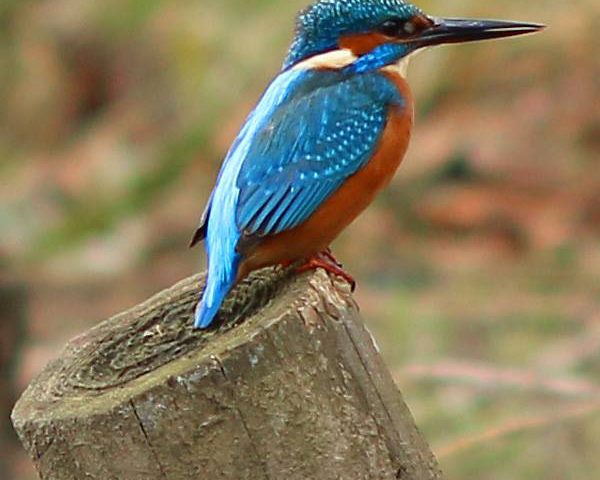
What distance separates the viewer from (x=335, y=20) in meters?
3.68

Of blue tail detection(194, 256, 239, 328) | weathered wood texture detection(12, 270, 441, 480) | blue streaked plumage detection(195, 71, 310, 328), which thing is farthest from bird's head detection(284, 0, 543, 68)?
weathered wood texture detection(12, 270, 441, 480)

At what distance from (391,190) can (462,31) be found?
434 cm

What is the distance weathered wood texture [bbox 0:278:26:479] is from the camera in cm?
606

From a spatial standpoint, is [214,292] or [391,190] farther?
[391,190]

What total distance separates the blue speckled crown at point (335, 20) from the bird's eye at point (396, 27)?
0.01 metres

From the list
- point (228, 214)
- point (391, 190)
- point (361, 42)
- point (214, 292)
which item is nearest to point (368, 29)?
point (361, 42)

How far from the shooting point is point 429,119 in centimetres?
852

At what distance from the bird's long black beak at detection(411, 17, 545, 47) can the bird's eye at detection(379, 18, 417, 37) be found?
0.09 ft

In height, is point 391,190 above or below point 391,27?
above

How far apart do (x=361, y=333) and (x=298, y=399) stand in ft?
0.67

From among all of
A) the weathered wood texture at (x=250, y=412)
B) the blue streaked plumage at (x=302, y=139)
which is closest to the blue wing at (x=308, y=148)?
the blue streaked plumage at (x=302, y=139)

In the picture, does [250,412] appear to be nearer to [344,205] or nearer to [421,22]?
[344,205]

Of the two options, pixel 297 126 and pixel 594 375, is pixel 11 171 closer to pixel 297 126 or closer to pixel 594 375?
pixel 594 375

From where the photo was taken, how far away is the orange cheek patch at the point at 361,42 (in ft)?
12.1
